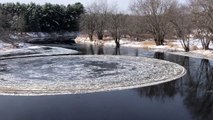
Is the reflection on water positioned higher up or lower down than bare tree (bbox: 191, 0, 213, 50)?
lower down

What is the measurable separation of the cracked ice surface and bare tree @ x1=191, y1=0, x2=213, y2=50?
12617mm

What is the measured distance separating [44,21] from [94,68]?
61001mm

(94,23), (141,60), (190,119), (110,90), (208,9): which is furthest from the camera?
(94,23)

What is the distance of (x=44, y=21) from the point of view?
293 ft

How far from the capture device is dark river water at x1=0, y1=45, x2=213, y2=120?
16641 millimetres

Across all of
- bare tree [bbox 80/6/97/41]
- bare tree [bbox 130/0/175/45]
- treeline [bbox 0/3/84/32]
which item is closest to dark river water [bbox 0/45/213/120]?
bare tree [bbox 130/0/175/45]

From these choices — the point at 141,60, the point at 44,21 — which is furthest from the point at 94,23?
the point at 141,60

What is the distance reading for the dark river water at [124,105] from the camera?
16.6 meters

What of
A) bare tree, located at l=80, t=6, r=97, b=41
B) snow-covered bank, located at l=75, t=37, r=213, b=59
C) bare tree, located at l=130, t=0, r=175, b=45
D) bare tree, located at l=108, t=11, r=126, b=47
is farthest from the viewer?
bare tree, located at l=80, t=6, r=97, b=41

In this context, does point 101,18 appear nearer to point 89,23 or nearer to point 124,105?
point 89,23

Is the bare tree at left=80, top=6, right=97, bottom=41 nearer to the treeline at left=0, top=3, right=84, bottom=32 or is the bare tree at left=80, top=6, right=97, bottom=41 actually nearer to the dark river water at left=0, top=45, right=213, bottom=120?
the treeline at left=0, top=3, right=84, bottom=32

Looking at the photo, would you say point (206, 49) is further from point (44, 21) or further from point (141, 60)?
point (44, 21)

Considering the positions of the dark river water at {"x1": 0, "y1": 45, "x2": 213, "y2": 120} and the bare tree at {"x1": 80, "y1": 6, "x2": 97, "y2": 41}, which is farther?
the bare tree at {"x1": 80, "y1": 6, "x2": 97, "y2": 41}

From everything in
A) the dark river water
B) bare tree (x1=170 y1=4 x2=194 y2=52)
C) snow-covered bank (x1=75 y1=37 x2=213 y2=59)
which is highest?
bare tree (x1=170 y1=4 x2=194 y2=52)
